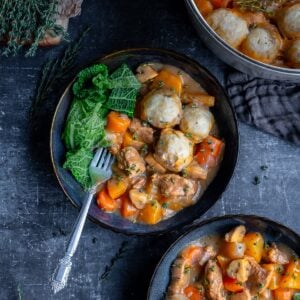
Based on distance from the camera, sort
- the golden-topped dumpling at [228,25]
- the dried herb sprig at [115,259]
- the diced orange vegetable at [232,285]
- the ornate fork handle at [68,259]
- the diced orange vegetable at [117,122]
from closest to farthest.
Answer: the golden-topped dumpling at [228,25] → the ornate fork handle at [68,259] → the diced orange vegetable at [117,122] → the diced orange vegetable at [232,285] → the dried herb sprig at [115,259]

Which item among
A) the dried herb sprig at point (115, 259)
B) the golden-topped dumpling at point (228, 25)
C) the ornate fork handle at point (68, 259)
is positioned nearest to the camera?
the golden-topped dumpling at point (228, 25)

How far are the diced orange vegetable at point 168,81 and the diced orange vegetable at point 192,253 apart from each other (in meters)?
0.71

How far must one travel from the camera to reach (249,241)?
115 inches

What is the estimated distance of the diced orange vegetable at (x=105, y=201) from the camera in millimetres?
2873

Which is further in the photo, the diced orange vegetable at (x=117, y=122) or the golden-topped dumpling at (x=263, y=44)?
the diced orange vegetable at (x=117, y=122)

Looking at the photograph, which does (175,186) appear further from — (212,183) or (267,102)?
(267,102)

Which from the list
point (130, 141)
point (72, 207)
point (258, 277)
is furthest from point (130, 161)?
point (258, 277)

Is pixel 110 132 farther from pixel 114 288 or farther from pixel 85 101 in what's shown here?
pixel 114 288

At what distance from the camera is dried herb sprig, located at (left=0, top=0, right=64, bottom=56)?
2.77 metres

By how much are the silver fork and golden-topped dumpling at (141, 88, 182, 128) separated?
0.26m

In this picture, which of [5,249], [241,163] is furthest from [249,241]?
[5,249]

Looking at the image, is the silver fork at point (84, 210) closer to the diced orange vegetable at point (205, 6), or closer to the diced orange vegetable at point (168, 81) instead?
the diced orange vegetable at point (168, 81)

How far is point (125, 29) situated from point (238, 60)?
0.76 metres

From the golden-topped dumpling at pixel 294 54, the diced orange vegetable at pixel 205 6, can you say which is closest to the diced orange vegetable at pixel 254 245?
the golden-topped dumpling at pixel 294 54
